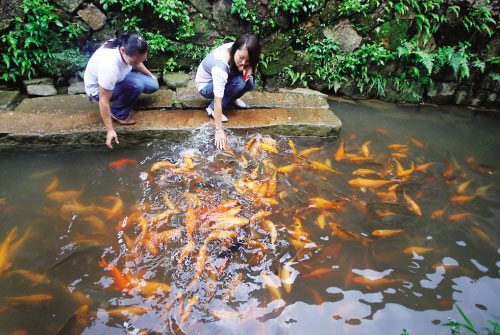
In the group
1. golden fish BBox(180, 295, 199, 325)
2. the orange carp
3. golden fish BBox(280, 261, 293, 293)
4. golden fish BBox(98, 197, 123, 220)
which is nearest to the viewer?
golden fish BBox(180, 295, 199, 325)

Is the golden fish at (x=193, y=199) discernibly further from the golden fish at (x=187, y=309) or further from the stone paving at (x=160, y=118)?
the stone paving at (x=160, y=118)

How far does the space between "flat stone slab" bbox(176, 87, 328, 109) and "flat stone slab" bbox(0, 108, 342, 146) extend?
171mm

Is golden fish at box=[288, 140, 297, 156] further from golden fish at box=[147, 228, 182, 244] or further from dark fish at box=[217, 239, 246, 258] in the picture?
golden fish at box=[147, 228, 182, 244]

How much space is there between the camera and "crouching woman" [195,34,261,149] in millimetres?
3719

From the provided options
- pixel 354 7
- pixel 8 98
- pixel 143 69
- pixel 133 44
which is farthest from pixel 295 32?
pixel 8 98

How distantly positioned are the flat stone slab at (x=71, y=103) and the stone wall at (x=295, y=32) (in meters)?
0.66

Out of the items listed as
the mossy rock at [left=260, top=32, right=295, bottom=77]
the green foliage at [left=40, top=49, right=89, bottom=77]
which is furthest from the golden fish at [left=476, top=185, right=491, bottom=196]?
the green foliage at [left=40, top=49, right=89, bottom=77]

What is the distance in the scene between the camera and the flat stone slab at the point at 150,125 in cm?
445

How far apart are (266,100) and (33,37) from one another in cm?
419

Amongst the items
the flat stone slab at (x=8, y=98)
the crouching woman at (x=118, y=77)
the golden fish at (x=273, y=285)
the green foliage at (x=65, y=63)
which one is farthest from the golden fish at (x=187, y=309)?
the green foliage at (x=65, y=63)

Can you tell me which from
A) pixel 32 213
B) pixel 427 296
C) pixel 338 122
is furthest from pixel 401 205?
pixel 32 213

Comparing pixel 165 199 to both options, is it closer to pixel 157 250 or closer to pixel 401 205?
pixel 157 250

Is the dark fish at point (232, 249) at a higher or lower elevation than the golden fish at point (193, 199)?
lower

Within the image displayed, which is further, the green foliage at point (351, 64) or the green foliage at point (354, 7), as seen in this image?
the green foliage at point (351, 64)
